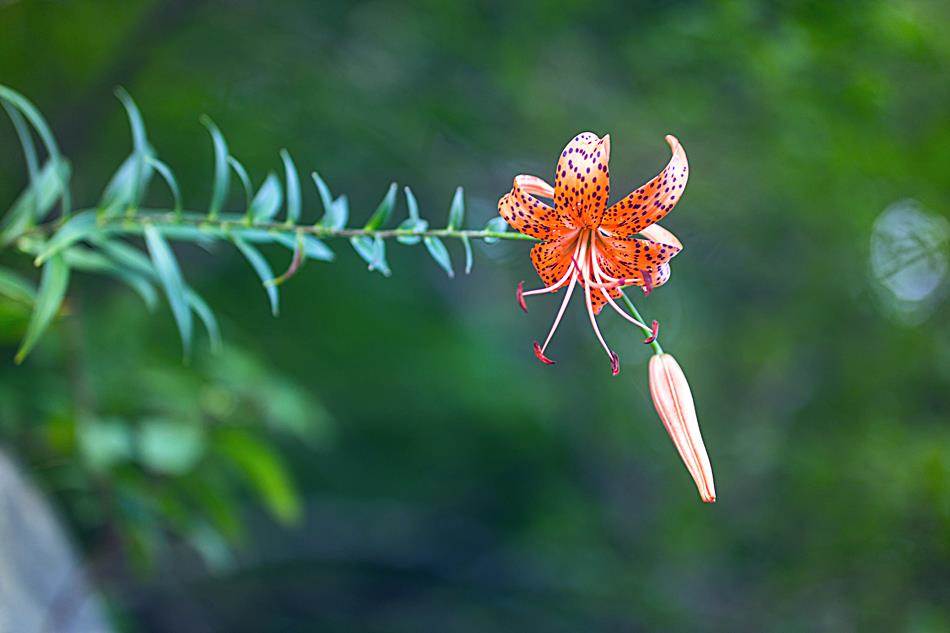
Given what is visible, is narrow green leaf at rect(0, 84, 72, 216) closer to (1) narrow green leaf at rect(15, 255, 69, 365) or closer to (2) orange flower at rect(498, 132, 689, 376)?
(1) narrow green leaf at rect(15, 255, 69, 365)

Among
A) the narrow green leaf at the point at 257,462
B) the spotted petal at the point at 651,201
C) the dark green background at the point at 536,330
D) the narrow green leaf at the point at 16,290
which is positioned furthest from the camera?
the dark green background at the point at 536,330

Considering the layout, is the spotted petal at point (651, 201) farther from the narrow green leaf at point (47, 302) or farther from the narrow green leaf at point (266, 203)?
the narrow green leaf at point (47, 302)

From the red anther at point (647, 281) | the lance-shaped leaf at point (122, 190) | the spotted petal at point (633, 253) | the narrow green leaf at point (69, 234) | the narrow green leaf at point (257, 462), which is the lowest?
the narrow green leaf at point (257, 462)

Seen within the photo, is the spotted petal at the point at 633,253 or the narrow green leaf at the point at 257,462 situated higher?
the spotted petal at the point at 633,253

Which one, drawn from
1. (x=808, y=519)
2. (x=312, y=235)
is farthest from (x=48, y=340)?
(x=808, y=519)

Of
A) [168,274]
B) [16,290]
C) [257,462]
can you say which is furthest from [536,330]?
[168,274]

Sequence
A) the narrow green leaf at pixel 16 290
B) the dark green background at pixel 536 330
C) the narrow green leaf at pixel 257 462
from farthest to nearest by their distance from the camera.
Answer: the dark green background at pixel 536 330, the narrow green leaf at pixel 257 462, the narrow green leaf at pixel 16 290

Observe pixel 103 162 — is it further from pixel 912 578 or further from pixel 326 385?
pixel 912 578

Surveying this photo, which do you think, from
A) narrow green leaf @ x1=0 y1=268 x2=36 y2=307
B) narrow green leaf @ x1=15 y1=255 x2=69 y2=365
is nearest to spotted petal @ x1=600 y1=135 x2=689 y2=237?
narrow green leaf @ x1=15 y1=255 x2=69 y2=365

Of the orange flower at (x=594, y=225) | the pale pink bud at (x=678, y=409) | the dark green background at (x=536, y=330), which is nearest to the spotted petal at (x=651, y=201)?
the orange flower at (x=594, y=225)
